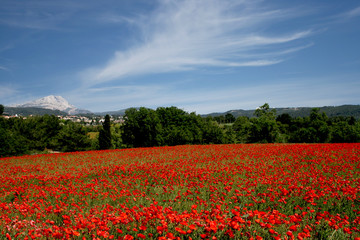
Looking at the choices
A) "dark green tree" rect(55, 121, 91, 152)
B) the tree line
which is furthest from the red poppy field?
"dark green tree" rect(55, 121, 91, 152)

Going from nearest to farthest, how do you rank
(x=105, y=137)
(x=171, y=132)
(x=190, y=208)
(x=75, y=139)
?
(x=190, y=208) < (x=171, y=132) < (x=105, y=137) < (x=75, y=139)

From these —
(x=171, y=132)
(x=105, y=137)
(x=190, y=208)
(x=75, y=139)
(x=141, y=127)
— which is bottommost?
(x=75, y=139)

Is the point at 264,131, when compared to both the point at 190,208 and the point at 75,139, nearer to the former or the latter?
the point at 190,208

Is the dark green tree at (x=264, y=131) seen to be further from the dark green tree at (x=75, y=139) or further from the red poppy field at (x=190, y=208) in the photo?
the dark green tree at (x=75, y=139)

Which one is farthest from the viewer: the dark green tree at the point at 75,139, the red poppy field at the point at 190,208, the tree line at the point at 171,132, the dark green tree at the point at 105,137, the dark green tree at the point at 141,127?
the dark green tree at the point at 75,139

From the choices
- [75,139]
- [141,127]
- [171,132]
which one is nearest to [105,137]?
[141,127]

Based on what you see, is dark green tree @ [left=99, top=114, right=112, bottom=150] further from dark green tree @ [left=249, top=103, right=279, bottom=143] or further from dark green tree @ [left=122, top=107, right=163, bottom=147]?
dark green tree @ [left=249, top=103, right=279, bottom=143]

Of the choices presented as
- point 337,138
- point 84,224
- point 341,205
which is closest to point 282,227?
point 341,205

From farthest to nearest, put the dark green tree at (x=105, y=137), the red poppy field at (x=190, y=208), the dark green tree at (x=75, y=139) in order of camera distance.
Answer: the dark green tree at (x=75, y=139) < the dark green tree at (x=105, y=137) < the red poppy field at (x=190, y=208)

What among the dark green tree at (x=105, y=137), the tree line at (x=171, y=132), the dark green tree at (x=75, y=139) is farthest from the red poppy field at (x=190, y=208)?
the dark green tree at (x=75, y=139)

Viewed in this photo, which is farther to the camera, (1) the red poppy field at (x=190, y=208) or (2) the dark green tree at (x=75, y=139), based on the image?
(2) the dark green tree at (x=75, y=139)

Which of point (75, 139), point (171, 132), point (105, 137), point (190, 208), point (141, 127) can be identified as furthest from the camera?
point (75, 139)

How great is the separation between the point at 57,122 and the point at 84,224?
63246 mm

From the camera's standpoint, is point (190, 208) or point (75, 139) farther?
point (75, 139)
